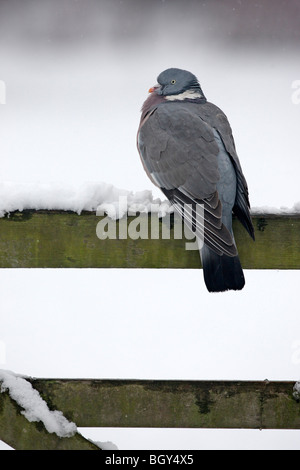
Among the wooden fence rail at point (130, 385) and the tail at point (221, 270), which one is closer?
the wooden fence rail at point (130, 385)

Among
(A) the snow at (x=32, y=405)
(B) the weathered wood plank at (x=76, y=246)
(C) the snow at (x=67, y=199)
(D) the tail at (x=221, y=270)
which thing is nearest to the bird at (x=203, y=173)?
(D) the tail at (x=221, y=270)

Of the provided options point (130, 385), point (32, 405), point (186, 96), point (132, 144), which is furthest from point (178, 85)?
point (132, 144)

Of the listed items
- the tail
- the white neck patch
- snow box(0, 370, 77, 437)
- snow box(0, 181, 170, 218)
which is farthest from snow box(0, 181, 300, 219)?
the white neck patch

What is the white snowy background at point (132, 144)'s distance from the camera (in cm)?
356

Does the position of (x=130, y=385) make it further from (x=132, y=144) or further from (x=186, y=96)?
(x=132, y=144)

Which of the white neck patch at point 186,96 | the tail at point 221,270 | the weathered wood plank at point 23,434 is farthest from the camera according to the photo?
the white neck patch at point 186,96

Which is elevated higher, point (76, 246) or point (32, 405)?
point (76, 246)

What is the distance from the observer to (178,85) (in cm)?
322

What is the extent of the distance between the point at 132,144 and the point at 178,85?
3.38 metres

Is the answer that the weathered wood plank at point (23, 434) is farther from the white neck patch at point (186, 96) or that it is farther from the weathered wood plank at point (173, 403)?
the white neck patch at point (186, 96)

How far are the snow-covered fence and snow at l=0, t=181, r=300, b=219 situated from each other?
0.52 meters

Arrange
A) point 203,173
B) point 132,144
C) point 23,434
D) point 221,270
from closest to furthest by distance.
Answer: point 23,434, point 221,270, point 203,173, point 132,144

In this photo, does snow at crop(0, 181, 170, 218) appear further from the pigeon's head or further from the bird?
the pigeon's head

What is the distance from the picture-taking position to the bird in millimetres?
2225
